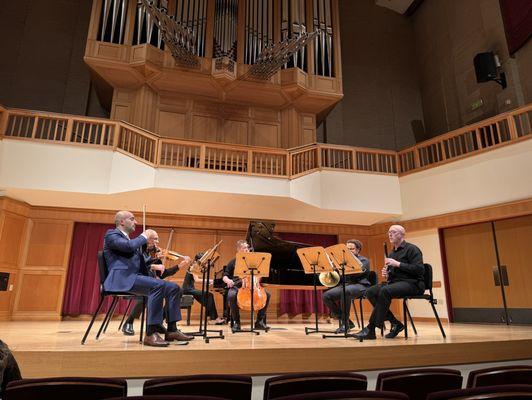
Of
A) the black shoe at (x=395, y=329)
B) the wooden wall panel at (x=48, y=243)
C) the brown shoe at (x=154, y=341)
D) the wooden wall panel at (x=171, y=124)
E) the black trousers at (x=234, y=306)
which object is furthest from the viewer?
the wooden wall panel at (x=171, y=124)

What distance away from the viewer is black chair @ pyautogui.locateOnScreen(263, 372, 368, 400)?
4.50 feet

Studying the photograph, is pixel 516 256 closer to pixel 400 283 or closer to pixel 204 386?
pixel 400 283

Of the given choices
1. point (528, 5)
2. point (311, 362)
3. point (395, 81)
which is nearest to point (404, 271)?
point (311, 362)

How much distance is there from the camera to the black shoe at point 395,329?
4.16 meters

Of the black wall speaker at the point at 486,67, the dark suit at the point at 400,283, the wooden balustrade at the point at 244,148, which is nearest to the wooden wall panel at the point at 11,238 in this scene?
the wooden balustrade at the point at 244,148

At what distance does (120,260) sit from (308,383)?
2.58 meters

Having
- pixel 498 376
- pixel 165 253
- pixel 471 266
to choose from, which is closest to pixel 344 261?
pixel 165 253

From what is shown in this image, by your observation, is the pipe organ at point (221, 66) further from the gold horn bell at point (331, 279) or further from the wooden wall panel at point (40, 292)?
the gold horn bell at point (331, 279)

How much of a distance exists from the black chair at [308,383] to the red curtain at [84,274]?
8.02 m

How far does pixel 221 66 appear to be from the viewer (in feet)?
28.8

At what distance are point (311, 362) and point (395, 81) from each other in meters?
10.4

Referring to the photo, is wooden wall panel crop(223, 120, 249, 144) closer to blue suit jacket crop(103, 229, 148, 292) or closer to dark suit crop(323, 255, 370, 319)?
dark suit crop(323, 255, 370, 319)

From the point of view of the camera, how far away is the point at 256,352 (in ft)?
10.0

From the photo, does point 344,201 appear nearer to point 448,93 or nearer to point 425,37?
point 448,93
